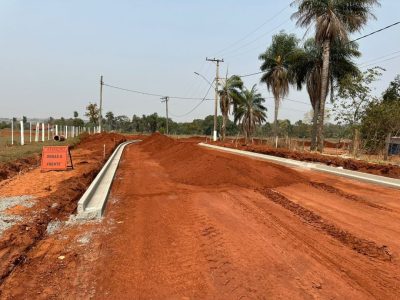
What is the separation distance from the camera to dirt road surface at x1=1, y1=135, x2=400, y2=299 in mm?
4691

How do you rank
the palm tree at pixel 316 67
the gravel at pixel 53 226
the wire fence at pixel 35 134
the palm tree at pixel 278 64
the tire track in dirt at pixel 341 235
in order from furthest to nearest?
the palm tree at pixel 278 64
the palm tree at pixel 316 67
the wire fence at pixel 35 134
the gravel at pixel 53 226
the tire track in dirt at pixel 341 235

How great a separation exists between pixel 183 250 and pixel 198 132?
110 meters

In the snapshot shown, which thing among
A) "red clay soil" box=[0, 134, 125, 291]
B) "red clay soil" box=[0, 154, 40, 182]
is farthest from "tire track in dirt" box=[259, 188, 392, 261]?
"red clay soil" box=[0, 154, 40, 182]

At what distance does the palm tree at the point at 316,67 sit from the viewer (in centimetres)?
3678

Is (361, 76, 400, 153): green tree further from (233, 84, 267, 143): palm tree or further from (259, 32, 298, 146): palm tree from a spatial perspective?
(233, 84, 267, 143): palm tree

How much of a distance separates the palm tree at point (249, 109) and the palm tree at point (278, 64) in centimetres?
841

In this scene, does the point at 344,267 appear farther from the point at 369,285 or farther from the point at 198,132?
the point at 198,132

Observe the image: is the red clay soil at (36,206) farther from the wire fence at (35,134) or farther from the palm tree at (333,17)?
the palm tree at (333,17)

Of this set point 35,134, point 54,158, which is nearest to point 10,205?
point 54,158

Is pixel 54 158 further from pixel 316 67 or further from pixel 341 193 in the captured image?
pixel 316 67

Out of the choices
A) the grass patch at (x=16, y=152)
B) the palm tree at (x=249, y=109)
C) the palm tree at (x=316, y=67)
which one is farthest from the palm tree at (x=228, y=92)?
the grass patch at (x=16, y=152)

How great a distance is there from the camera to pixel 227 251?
5.95 meters

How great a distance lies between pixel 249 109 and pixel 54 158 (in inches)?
1578

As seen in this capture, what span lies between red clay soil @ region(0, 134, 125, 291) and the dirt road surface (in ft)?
0.76
